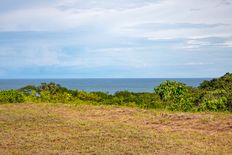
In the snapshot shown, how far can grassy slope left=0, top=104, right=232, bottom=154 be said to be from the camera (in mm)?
7840

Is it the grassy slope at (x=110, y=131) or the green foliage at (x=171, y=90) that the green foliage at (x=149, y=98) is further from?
the grassy slope at (x=110, y=131)

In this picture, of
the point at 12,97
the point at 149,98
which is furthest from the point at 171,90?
the point at 12,97

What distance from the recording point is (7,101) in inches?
634

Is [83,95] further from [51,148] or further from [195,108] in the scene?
[51,148]

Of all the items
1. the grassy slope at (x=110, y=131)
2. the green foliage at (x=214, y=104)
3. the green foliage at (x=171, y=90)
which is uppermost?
the green foliage at (x=171, y=90)

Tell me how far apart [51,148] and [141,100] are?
895cm

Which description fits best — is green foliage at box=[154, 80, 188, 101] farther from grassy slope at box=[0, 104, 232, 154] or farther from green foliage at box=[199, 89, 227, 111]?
grassy slope at box=[0, 104, 232, 154]

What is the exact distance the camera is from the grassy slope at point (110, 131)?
7.84 m

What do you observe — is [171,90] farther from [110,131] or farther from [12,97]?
[110,131]

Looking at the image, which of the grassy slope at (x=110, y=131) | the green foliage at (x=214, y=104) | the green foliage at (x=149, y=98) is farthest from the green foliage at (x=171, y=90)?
the grassy slope at (x=110, y=131)

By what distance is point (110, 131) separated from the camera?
976cm

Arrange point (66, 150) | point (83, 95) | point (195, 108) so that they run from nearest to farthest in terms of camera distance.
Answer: point (66, 150), point (195, 108), point (83, 95)

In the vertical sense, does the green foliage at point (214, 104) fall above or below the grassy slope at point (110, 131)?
above

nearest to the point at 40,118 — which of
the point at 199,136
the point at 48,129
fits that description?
the point at 48,129
